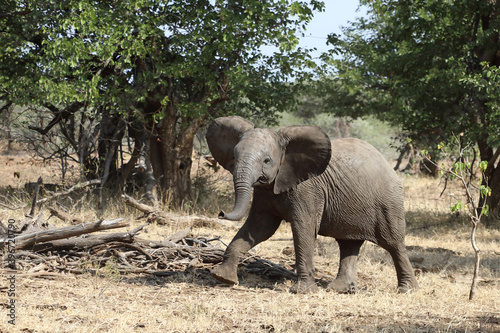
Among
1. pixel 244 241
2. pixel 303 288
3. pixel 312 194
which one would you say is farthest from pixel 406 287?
pixel 244 241

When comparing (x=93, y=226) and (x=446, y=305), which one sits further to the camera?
(x=93, y=226)

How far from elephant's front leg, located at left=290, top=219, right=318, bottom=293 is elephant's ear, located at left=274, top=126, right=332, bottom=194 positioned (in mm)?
481

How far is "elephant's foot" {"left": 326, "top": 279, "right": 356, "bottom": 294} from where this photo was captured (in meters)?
7.12

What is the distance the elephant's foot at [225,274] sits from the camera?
268 inches

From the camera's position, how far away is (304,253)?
6.81 meters

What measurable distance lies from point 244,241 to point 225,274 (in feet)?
1.40

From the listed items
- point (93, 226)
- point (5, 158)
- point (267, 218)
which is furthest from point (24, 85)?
→ point (5, 158)

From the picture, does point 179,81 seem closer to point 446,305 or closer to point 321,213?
point 321,213

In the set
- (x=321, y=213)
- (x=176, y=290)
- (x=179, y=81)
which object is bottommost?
(x=176, y=290)

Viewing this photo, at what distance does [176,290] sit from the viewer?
262 inches

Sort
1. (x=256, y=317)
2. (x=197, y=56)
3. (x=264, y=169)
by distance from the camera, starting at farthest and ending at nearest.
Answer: (x=197, y=56) → (x=264, y=169) → (x=256, y=317)

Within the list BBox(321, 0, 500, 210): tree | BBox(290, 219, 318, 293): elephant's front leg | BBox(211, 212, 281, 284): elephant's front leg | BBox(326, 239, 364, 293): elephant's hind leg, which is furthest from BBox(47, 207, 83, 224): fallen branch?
BBox(321, 0, 500, 210): tree

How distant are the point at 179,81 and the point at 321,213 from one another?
7.53 m

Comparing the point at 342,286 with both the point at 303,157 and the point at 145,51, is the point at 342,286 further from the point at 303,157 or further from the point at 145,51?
the point at 145,51
